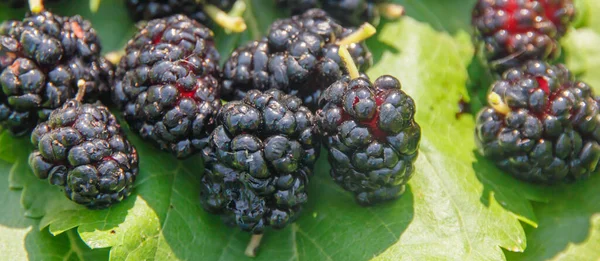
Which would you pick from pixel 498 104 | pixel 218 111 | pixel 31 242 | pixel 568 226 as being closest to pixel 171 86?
pixel 218 111

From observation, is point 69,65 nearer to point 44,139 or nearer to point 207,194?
point 44,139

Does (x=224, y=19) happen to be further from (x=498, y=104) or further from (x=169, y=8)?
(x=498, y=104)

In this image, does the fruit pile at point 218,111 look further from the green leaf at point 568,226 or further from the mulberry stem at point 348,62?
the green leaf at point 568,226

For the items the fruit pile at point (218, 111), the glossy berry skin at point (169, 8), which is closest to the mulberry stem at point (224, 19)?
the glossy berry skin at point (169, 8)

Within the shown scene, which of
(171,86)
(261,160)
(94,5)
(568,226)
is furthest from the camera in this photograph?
(94,5)

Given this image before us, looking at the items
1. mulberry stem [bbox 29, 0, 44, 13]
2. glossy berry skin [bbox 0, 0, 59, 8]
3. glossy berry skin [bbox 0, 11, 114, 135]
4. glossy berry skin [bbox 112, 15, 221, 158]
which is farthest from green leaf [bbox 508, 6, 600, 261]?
glossy berry skin [bbox 0, 0, 59, 8]

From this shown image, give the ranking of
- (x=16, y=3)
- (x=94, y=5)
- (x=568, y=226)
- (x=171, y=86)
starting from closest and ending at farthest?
(x=171, y=86)
(x=568, y=226)
(x=16, y=3)
(x=94, y=5)

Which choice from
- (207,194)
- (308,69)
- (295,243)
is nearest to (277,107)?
(308,69)
